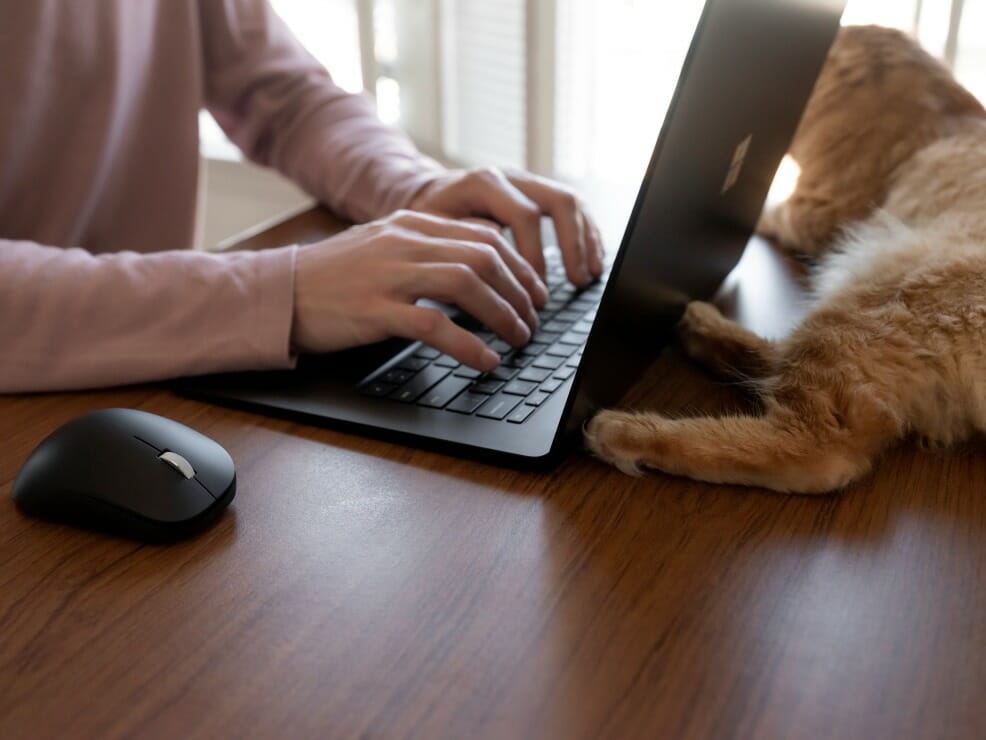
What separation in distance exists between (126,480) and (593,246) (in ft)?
1.87

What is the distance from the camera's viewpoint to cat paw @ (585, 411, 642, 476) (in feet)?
2.26

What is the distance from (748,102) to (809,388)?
0.23 m

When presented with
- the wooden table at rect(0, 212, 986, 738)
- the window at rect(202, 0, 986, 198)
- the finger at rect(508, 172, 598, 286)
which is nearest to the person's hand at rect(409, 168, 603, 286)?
the finger at rect(508, 172, 598, 286)

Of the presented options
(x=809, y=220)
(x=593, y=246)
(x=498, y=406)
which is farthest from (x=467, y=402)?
(x=809, y=220)

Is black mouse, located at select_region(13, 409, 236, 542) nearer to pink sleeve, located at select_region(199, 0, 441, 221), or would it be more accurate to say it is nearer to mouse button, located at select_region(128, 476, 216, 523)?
mouse button, located at select_region(128, 476, 216, 523)

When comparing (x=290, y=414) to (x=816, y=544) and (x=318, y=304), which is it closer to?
(x=318, y=304)

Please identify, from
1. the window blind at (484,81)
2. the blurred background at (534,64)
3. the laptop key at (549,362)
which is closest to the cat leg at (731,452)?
the laptop key at (549,362)

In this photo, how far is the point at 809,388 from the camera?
790mm

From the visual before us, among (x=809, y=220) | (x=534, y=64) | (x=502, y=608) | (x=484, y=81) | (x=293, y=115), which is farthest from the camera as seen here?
(x=484, y=81)

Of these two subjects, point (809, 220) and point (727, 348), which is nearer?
point (727, 348)

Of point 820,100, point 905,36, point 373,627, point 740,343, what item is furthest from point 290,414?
point 905,36

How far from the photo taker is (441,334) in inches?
30.3

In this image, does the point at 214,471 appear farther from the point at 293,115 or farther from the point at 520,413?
the point at 293,115

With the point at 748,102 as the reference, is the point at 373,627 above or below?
below
